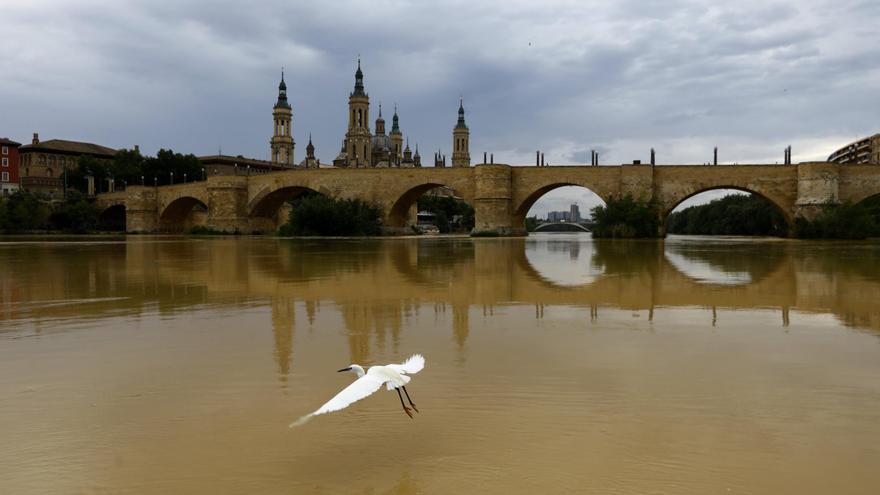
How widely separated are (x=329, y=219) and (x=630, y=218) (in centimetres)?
1937

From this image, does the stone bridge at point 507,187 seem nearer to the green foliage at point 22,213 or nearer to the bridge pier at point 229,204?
the bridge pier at point 229,204

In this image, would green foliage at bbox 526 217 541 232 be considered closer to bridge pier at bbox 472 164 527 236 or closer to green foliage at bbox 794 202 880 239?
bridge pier at bbox 472 164 527 236

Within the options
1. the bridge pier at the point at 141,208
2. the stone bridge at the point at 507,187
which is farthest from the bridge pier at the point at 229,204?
the bridge pier at the point at 141,208

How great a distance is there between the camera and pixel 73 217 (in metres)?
61.9

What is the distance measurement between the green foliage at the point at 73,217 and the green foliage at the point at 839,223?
59.0 metres

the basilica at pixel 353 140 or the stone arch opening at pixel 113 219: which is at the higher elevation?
the basilica at pixel 353 140

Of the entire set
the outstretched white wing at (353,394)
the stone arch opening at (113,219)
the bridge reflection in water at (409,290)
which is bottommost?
the bridge reflection in water at (409,290)

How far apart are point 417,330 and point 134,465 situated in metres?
3.75

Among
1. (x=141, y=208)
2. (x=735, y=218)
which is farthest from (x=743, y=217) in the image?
(x=141, y=208)

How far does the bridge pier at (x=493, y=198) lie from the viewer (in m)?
41.1

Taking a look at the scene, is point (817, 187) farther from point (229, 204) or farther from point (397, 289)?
point (229, 204)

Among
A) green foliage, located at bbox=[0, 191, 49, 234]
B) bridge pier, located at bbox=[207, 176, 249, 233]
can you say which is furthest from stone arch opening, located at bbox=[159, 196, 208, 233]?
green foliage, located at bbox=[0, 191, 49, 234]

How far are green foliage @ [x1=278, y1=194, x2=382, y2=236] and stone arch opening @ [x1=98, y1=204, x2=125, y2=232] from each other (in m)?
30.0

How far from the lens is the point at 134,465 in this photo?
128 inches
